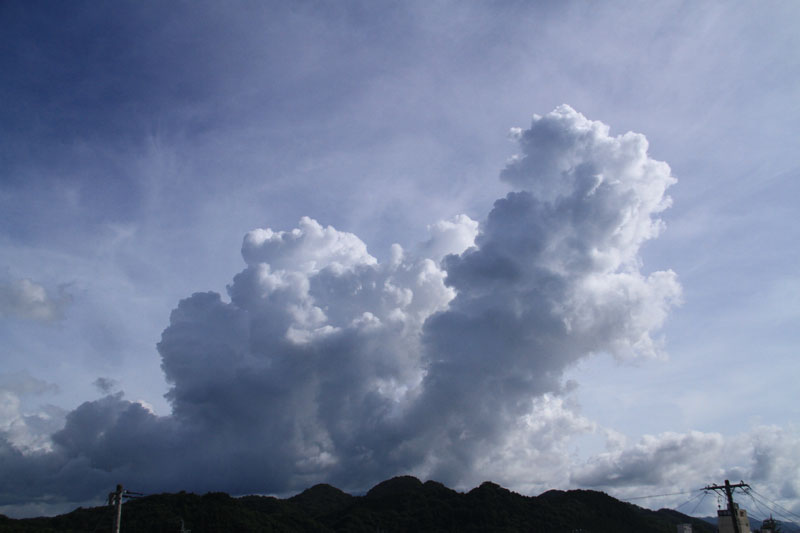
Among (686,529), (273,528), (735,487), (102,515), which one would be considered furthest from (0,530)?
(686,529)

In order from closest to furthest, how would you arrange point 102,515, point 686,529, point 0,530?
1. point 0,530
2. point 686,529
3. point 102,515

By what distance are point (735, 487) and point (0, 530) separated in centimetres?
13407

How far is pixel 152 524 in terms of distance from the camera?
171 m

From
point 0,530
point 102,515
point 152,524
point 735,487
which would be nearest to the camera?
point 735,487

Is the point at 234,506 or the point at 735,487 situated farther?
the point at 234,506

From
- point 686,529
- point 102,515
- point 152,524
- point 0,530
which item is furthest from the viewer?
Result: point 102,515

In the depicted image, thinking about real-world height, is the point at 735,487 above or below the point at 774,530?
above

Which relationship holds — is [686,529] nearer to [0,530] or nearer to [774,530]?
[774,530]

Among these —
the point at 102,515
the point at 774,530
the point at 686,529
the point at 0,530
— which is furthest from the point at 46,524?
the point at 774,530

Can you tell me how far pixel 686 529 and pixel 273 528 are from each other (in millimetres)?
121930

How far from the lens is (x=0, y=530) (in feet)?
395

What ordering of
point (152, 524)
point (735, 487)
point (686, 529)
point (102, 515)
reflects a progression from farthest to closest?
1. point (102, 515)
2. point (152, 524)
3. point (686, 529)
4. point (735, 487)

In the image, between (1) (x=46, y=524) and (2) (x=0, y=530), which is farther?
(1) (x=46, y=524)

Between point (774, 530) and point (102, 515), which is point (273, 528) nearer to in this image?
point (102, 515)
